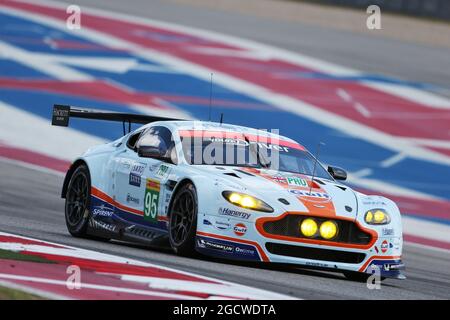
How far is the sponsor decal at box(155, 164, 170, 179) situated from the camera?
10.6 m

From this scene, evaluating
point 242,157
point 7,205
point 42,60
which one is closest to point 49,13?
point 42,60

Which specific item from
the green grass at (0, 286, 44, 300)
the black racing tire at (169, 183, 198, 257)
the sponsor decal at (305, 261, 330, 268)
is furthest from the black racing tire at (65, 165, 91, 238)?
the green grass at (0, 286, 44, 300)

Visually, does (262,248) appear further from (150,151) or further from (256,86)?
(256,86)

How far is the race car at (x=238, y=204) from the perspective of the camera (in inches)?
380

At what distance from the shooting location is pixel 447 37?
3055 centimetres

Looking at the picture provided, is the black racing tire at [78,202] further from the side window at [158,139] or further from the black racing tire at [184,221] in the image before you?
the black racing tire at [184,221]

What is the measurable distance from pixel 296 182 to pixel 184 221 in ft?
Answer: 3.31

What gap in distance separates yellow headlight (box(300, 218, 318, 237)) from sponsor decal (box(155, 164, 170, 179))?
1.50 m

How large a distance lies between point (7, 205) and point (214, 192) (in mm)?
5397

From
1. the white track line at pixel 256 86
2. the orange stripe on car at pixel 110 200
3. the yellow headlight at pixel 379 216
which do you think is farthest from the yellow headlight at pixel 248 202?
the white track line at pixel 256 86

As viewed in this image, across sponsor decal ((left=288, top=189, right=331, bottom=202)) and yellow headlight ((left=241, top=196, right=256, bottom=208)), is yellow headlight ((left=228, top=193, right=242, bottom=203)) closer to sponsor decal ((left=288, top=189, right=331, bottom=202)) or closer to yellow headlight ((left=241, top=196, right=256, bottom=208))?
yellow headlight ((left=241, top=196, right=256, bottom=208))

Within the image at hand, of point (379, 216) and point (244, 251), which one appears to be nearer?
point (244, 251)

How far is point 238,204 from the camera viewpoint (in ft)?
31.8

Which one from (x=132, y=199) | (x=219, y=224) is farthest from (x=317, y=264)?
(x=132, y=199)
